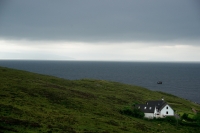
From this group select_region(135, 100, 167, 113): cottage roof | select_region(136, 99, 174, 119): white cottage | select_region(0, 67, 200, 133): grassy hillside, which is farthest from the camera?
select_region(135, 100, 167, 113): cottage roof

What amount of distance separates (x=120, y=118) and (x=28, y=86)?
123 ft

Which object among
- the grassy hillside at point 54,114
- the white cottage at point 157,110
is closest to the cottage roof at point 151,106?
the white cottage at point 157,110

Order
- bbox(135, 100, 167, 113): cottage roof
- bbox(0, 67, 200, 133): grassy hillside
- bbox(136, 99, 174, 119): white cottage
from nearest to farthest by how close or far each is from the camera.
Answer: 1. bbox(0, 67, 200, 133): grassy hillside
2. bbox(136, 99, 174, 119): white cottage
3. bbox(135, 100, 167, 113): cottage roof

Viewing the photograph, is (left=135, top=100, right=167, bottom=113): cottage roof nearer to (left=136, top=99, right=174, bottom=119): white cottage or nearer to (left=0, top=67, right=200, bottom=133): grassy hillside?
(left=136, top=99, right=174, bottom=119): white cottage

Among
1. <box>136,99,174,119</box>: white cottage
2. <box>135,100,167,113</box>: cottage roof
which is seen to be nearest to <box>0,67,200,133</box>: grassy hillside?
<box>136,99,174,119</box>: white cottage

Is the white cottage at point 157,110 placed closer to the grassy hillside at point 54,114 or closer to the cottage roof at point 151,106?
the cottage roof at point 151,106

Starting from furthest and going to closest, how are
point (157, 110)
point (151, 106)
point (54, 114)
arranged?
1. point (151, 106)
2. point (157, 110)
3. point (54, 114)

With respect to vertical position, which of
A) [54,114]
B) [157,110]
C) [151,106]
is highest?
[54,114]

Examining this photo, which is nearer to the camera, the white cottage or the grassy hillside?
the grassy hillside

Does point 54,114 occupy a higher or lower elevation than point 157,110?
higher

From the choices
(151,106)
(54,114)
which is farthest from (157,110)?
(54,114)

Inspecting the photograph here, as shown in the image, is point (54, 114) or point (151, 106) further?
point (151, 106)

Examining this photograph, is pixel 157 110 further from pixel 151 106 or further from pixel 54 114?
pixel 54 114

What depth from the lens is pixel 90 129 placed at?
174ft
